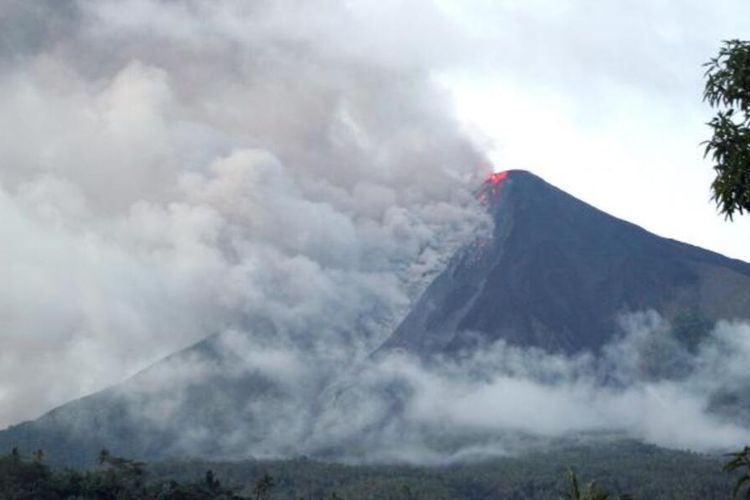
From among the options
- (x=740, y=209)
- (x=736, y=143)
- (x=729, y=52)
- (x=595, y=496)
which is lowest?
(x=595, y=496)

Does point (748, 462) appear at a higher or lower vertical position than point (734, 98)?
lower

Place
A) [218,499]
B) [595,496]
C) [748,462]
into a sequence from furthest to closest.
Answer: [218,499] → [595,496] → [748,462]

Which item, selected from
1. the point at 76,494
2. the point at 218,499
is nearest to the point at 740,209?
the point at 218,499

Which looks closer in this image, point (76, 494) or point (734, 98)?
point (734, 98)

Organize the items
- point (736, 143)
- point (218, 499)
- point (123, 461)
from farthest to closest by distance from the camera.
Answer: point (123, 461)
point (218, 499)
point (736, 143)

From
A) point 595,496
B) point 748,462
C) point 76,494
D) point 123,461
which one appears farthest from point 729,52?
point 123,461

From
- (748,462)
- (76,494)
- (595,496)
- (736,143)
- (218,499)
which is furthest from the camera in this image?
(76,494)

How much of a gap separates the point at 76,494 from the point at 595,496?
105 meters

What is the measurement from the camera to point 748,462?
40.9 meters

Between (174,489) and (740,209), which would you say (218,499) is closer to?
(174,489)

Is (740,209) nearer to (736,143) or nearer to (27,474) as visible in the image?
(736,143)

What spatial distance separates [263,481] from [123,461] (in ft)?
74.9

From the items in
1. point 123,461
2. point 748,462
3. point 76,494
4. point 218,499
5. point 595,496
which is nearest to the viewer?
point 748,462

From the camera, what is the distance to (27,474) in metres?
150
